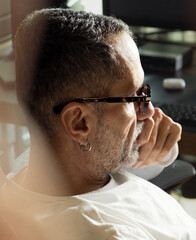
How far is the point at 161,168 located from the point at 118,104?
0.46 m

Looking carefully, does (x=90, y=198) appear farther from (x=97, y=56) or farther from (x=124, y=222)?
(x=97, y=56)

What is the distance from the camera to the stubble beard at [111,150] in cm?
105

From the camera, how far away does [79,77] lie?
0.97 metres

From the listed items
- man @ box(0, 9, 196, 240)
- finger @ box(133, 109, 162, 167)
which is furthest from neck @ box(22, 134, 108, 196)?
finger @ box(133, 109, 162, 167)

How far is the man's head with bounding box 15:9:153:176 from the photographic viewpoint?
0.96 metres

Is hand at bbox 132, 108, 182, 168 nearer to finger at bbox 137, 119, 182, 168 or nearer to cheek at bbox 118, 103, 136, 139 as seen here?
finger at bbox 137, 119, 182, 168

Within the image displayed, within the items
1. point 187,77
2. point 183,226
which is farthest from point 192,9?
point 183,226

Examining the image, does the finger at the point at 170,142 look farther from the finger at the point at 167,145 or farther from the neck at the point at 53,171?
the neck at the point at 53,171

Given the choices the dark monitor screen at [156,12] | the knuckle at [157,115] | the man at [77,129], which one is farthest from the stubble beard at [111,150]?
the dark monitor screen at [156,12]

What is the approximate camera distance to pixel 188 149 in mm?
1646

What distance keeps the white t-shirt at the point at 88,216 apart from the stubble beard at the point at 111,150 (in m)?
0.06

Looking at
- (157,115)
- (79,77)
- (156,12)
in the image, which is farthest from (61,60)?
(156,12)

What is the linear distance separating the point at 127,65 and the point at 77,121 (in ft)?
0.51

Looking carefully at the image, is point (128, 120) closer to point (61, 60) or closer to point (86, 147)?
point (86, 147)
